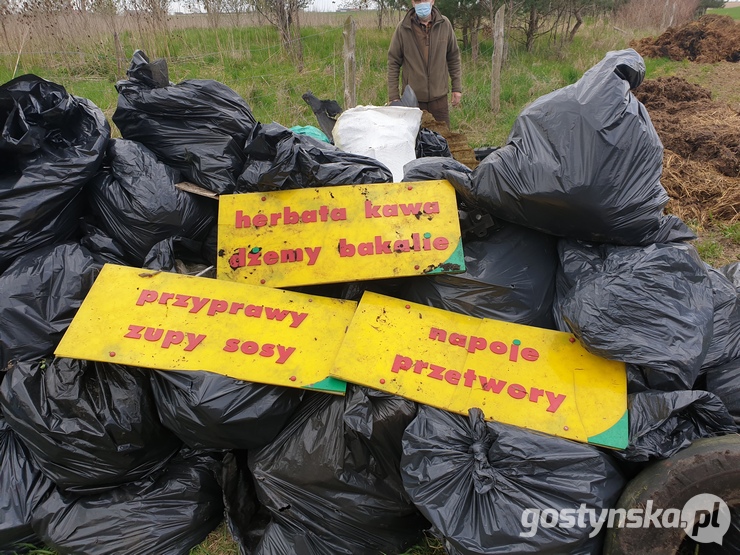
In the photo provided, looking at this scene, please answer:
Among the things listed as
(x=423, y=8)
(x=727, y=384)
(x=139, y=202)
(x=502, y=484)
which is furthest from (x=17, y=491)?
(x=423, y=8)

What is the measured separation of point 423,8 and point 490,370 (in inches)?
145

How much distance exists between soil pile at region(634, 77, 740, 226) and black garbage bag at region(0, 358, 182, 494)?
4.04m

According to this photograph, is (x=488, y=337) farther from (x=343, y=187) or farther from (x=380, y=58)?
(x=380, y=58)

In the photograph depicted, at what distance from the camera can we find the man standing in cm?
454

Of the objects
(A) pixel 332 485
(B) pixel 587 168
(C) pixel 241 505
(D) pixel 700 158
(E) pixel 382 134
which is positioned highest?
(B) pixel 587 168

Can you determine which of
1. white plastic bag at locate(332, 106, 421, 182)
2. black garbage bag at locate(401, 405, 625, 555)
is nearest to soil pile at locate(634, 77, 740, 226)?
white plastic bag at locate(332, 106, 421, 182)

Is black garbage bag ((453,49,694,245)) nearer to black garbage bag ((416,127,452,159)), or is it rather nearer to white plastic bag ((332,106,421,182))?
white plastic bag ((332,106,421,182))

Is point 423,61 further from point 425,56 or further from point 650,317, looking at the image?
point 650,317

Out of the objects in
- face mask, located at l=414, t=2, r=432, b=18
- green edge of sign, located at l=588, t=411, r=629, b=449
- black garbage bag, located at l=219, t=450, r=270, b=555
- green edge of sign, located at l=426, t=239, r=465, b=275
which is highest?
face mask, located at l=414, t=2, r=432, b=18

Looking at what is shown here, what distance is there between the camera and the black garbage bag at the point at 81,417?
1760mm

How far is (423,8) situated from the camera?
14.1 feet

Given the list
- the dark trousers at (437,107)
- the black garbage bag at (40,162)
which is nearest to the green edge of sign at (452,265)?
the black garbage bag at (40,162)

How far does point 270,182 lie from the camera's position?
6.86 ft

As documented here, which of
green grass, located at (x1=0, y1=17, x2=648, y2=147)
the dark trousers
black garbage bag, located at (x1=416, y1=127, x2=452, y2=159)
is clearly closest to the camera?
black garbage bag, located at (x1=416, y1=127, x2=452, y2=159)
